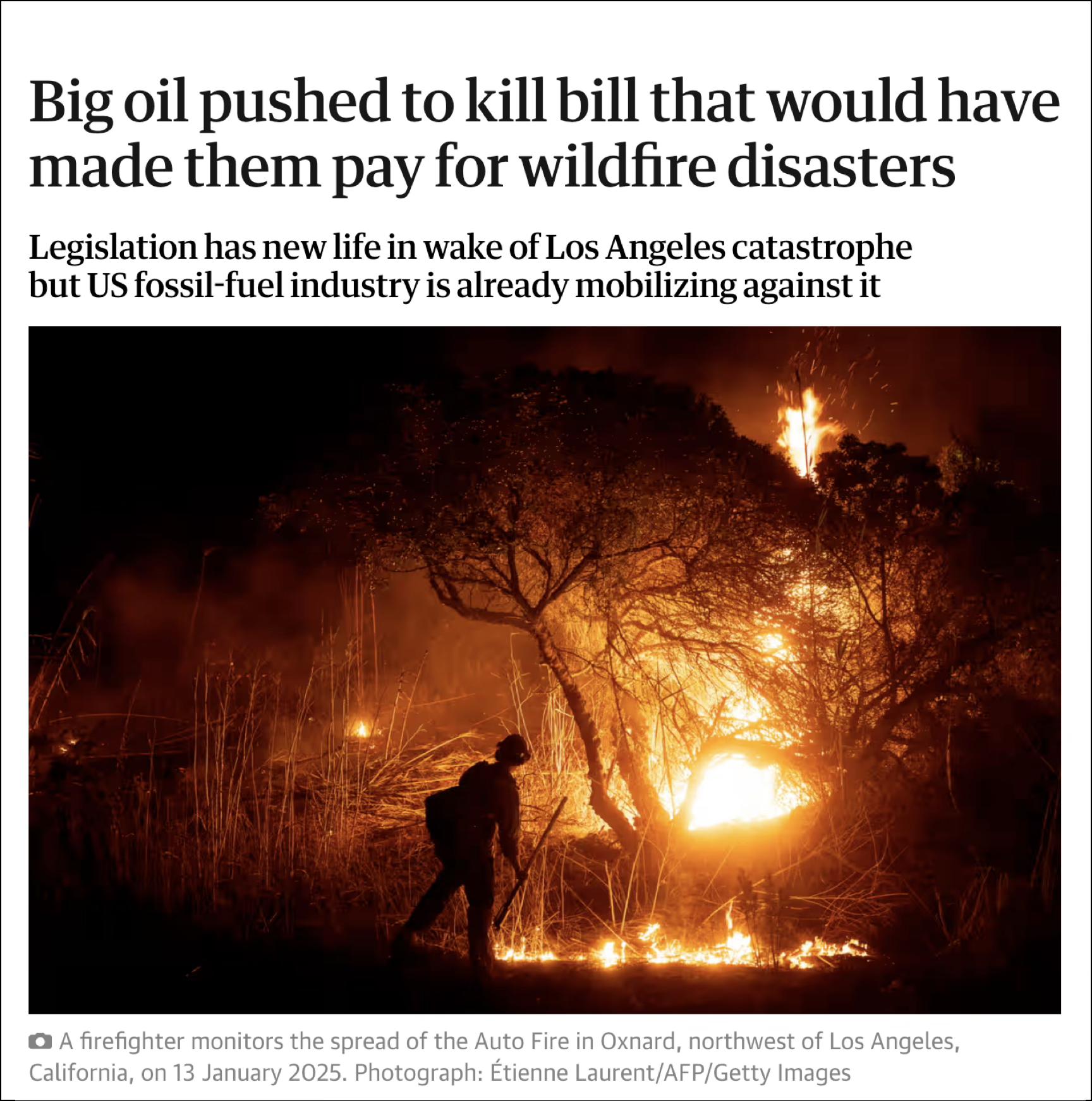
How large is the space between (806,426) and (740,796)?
11.8 ft

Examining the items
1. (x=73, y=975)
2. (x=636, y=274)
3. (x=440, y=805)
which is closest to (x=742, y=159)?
(x=636, y=274)

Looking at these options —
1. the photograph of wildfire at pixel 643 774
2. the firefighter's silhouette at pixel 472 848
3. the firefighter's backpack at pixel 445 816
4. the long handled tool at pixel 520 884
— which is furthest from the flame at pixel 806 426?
the firefighter's backpack at pixel 445 816

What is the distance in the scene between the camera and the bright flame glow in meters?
9.04

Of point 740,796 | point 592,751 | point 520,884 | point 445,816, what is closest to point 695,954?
point 520,884

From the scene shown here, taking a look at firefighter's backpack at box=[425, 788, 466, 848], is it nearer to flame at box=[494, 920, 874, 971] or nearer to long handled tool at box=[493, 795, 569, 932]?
long handled tool at box=[493, 795, 569, 932]

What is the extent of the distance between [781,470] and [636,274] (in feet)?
7.20

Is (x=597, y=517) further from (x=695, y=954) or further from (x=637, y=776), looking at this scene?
(x=695, y=954)

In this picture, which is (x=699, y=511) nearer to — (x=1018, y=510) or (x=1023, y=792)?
(x=1018, y=510)

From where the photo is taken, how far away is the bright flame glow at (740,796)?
904cm

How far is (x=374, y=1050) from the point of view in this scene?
6.18m

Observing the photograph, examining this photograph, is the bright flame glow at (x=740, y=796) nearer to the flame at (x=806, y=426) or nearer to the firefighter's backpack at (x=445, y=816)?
the firefighter's backpack at (x=445, y=816)

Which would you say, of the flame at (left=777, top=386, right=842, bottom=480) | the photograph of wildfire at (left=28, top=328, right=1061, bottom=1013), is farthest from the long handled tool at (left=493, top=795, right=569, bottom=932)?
the flame at (left=777, top=386, right=842, bottom=480)

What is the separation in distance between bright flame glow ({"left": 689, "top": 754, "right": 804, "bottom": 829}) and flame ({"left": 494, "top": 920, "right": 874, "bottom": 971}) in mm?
1264

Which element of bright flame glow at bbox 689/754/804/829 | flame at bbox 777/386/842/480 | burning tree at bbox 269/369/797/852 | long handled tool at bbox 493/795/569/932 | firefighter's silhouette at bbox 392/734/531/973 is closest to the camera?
firefighter's silhouette at bbox 392/734/531/973
